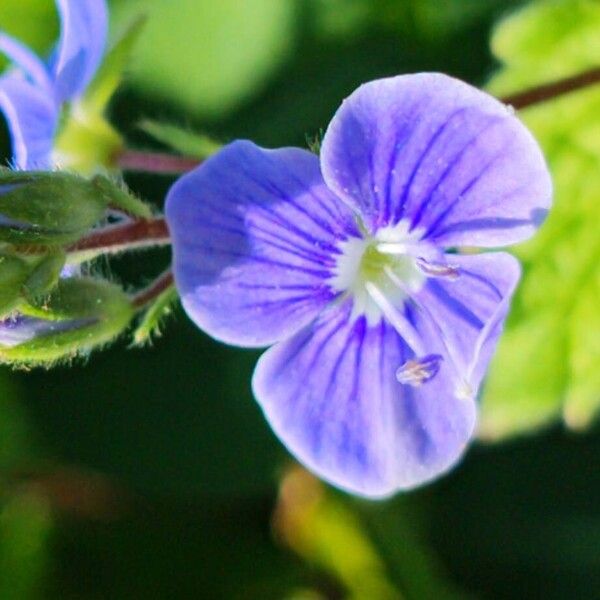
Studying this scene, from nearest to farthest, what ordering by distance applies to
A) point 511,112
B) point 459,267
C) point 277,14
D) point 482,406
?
1. point 511,112
2. point 459,267
3. point 482,406
4. point 277,14

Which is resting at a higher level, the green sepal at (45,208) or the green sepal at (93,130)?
the green sepal at (45,208)

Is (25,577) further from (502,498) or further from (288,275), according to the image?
(288,275)

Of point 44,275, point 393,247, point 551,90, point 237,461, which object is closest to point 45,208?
point 44,275

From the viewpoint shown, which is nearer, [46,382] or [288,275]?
[288,275]

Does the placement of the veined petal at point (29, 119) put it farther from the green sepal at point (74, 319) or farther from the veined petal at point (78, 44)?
the green sepal at point (74, 319)

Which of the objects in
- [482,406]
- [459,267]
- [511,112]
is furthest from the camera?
[482,406]

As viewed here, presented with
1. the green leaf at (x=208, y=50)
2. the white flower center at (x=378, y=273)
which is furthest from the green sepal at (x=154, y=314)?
the green leaf at (x=208, y=50)

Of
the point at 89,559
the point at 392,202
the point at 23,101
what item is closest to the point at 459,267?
the point at 392,202

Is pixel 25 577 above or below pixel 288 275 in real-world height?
below

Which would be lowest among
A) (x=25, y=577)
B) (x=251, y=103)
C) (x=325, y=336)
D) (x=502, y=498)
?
(x=502, y=498)
